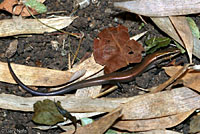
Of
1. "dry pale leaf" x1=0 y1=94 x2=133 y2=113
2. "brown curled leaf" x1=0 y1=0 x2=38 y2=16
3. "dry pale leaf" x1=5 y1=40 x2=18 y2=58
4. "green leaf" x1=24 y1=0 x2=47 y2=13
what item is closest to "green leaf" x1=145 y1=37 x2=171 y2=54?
"dry pale leaf" x1=0 y1=94 x2=133 y2=113

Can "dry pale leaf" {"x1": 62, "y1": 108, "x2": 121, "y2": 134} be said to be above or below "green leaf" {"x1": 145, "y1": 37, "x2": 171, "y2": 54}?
below

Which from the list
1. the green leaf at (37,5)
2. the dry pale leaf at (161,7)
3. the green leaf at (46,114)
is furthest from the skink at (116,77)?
the green leaf at (37,5)

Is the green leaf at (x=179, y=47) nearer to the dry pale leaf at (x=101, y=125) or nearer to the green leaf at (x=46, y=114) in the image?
the dry pale leaf at (x=101, y=125)

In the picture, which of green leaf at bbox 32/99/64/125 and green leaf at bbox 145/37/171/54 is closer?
green leaf at bbox 32/99/64/125

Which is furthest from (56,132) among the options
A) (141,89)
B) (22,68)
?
(141,89)

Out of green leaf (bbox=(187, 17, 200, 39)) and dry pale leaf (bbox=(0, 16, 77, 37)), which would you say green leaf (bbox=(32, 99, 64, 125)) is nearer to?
dry pale leaf (bbox=(0, 16, 77, 37))

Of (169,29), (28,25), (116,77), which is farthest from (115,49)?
(28,25)

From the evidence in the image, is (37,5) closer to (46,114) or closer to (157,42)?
(46,114)
